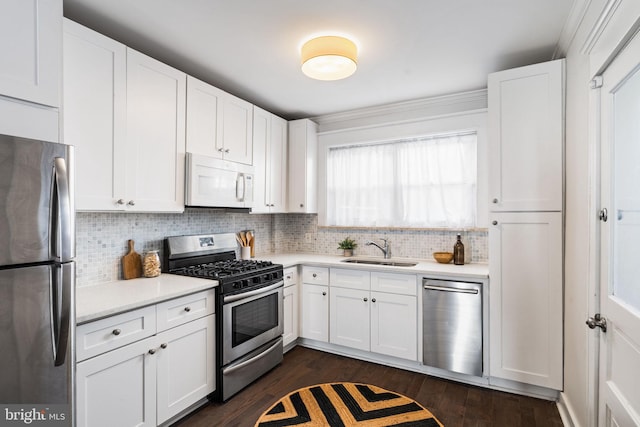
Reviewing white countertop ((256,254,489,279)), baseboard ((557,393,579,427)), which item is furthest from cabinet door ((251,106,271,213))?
baseboard ((557,393,579,427))

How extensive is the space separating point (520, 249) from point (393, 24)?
1841mm

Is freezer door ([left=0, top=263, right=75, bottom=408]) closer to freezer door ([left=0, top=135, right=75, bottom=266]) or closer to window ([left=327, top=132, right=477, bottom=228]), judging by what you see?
freezer door ([left=0, top=135, right=75, bottom=266])

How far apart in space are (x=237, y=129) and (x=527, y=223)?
8.31 ft

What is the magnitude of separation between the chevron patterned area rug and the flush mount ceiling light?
2.36 m

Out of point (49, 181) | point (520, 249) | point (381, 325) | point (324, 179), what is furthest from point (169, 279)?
point (520, 249)

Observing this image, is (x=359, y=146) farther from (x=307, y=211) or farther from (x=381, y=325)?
(x=381, y=325)

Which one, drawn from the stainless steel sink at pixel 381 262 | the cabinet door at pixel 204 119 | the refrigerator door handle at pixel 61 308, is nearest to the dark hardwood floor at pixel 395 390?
the stainless steel sink at pixel 381 262

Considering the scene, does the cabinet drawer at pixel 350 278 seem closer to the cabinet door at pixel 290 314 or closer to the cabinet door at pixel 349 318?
the cabinet door at pixel 349 318

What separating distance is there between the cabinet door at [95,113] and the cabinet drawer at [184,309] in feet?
2.31

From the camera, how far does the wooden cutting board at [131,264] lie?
236 cm

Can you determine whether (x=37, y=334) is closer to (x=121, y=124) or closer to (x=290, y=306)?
(x=121, y=124)

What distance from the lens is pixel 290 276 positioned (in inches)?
A: 127

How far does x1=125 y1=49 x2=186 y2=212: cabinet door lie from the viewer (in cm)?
212

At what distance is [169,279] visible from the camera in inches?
93.6
